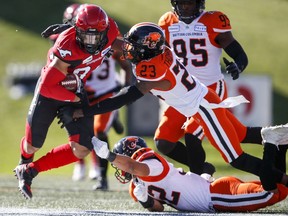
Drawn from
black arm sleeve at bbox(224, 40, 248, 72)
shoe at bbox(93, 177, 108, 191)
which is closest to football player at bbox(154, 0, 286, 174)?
black arm sleeve at bbox(224, 40, 248, 72)

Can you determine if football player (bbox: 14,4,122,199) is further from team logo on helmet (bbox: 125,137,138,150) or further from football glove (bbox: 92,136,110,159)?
football glove (bbox: 92,136,110,159)

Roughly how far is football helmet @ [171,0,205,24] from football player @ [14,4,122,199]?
54 cm

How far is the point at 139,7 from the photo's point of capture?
773 inches

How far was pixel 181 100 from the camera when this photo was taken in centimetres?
635

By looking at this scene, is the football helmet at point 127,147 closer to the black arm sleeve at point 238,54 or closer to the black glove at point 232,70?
the black glove at point 232,70

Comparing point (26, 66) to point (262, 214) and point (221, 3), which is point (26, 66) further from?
point (262, 214)


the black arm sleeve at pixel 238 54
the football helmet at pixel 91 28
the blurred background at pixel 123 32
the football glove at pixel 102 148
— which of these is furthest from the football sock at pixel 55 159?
the blurred background at pixel 123 32

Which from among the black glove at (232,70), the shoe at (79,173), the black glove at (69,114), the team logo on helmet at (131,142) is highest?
the black glove at (232,70)

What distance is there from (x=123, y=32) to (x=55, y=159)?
11267 mm

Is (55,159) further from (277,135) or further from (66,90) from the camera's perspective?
(277,135)

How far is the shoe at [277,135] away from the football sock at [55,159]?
144cm

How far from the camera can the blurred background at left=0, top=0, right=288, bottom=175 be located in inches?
519

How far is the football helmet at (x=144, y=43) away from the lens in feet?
20.3

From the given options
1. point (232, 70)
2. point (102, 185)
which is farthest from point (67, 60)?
point (102, 185)
